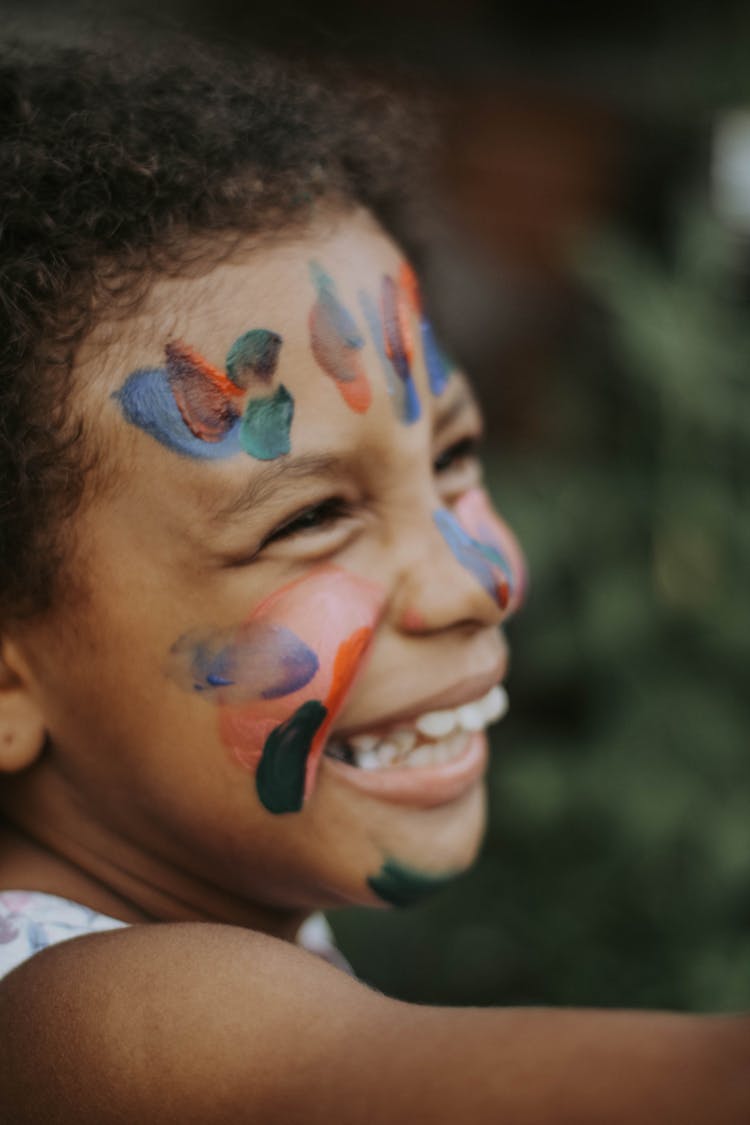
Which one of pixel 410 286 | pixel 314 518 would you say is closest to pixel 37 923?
pixel 314 518

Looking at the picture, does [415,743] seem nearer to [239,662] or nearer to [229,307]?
[239,662]

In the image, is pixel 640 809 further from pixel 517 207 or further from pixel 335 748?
pixel 517 207

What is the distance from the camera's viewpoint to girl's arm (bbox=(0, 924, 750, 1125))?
2.69 ft

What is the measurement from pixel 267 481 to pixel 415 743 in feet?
1.22

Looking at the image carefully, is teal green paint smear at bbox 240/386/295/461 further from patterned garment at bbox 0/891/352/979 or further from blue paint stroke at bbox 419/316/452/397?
patterned garment at bbox 0/891/352/979

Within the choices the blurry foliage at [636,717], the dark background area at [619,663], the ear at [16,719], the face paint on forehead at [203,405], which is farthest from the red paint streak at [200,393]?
the blurry foliage at [636,717]

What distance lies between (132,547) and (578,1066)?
692mm

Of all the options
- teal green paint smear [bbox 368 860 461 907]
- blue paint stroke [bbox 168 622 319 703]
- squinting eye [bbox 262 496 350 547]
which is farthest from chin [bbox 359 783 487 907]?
squinting eye [bbox 262 496 350 547]

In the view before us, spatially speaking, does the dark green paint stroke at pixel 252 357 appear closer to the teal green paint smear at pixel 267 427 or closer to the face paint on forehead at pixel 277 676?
the teal green paint smear at pixel 267 427

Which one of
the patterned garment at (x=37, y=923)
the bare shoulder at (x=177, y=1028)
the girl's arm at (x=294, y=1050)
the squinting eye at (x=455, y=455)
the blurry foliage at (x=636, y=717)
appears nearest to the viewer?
the girl's arm at (x=294, y=1050)

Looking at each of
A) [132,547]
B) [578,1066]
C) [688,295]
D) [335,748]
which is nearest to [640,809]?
[688,295]

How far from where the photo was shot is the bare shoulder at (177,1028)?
960 mm

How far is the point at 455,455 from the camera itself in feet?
5.37

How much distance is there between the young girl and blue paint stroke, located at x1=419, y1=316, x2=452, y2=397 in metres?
0.01
